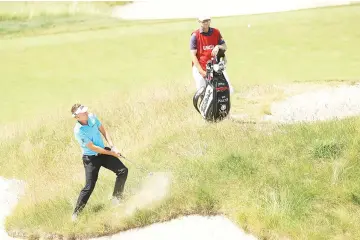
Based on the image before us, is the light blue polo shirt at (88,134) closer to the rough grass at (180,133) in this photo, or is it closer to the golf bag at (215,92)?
the rough grass at (180,133)

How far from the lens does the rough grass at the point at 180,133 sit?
7695 millimetres

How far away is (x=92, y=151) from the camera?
318 inches

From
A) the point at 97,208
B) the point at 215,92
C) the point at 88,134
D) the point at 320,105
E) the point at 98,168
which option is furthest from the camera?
the point at 320,105

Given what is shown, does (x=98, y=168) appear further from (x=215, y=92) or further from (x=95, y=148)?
(x=215, y=92)

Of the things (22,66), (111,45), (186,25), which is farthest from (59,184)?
(186,25)

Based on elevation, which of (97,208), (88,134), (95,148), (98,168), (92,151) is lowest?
(97,208)

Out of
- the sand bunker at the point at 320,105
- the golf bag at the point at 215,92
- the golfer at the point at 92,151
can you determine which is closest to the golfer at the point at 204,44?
the golf bag at the point at 215,92

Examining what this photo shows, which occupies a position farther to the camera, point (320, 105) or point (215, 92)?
point (320, 105)

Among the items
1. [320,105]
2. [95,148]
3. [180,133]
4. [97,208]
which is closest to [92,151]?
[95,148]

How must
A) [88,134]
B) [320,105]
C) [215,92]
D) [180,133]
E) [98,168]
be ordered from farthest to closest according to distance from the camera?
[320,105]
[180,133]
[215,92]
[98,168]
[88,134]

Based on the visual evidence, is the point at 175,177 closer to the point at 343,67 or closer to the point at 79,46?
the point at 343,67

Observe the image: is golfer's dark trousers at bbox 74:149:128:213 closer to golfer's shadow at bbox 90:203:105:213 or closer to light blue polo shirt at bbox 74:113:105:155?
light blue polo shirt at bbox 74:113:105:155

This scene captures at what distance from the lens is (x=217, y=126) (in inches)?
403

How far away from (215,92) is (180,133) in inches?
38.7
